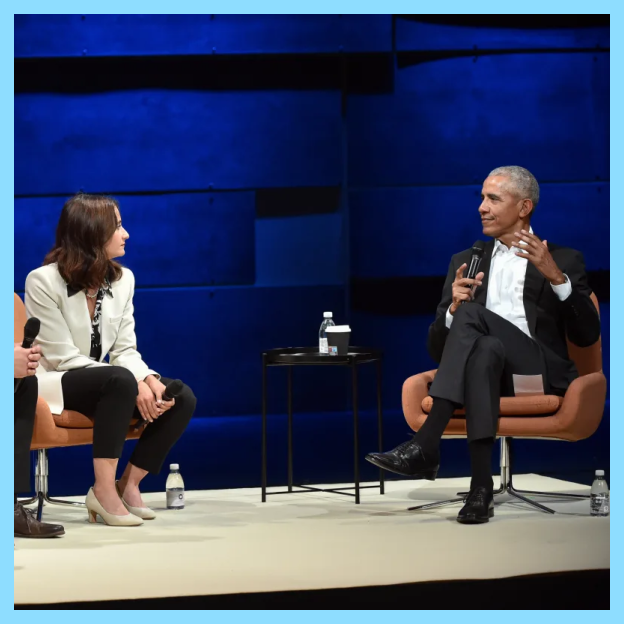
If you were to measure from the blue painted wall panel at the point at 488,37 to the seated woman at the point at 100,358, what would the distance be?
184cm

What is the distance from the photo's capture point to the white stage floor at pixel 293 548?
2900 mm

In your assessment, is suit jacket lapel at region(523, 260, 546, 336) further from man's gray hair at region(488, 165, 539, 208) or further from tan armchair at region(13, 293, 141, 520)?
tan armchair at region(13, 293, 141, 520)

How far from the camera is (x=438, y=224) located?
5.22 m

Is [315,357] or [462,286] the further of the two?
[315,357]

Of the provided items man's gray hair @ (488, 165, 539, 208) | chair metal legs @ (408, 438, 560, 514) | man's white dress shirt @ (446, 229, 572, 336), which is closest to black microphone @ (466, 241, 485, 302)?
man's white dress shirt @ (446, 229, 572, 336)

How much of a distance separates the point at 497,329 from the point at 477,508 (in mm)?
695

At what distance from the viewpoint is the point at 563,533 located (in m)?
3.70

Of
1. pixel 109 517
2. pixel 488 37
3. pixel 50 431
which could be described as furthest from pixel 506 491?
pixel 488 37

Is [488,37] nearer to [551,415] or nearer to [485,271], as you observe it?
[485,271]

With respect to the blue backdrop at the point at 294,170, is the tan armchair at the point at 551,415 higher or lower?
lower

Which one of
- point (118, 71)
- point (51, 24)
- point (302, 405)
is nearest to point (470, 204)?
point (302, 405)

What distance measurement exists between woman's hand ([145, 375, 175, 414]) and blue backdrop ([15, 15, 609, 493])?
1.00 metres

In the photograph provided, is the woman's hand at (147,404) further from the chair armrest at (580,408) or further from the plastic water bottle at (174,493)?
the chair armrest at (580,408)

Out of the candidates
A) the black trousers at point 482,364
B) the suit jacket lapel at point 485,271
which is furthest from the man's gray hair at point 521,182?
the black trousers at point 482,364
